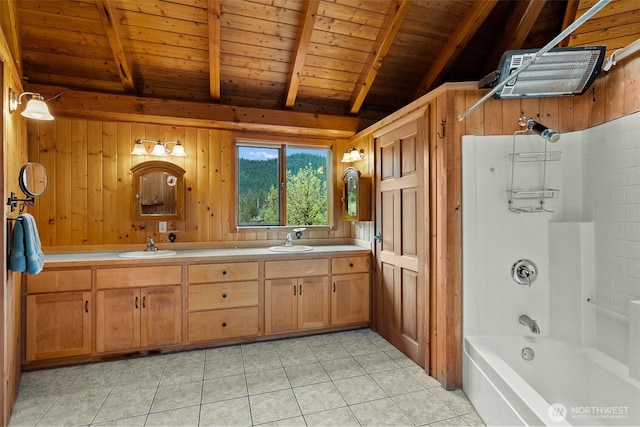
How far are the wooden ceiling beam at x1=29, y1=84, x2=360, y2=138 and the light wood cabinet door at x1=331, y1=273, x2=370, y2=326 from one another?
5.80 ft

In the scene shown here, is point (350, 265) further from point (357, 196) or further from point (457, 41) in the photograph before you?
point (457, 41)

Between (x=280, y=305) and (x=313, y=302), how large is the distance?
35cm

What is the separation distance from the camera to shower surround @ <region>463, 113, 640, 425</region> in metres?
1.92

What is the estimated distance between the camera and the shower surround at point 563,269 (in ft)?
6.28

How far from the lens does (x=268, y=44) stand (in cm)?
311

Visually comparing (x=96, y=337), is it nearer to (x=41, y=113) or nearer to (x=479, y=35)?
(x=41, y=113)

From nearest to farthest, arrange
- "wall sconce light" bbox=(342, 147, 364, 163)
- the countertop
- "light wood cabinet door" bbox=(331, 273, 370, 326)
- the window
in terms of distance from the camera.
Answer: the countertop, "light wood cabinet door" bbox=(331, 273, 370, 326), "wall sconce light" bbox=(342, 147, 364, 163), the window

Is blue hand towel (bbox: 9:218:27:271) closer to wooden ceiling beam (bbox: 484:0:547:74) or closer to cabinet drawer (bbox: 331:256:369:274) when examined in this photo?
cabinet drawer (bbox: 331:256:369:274)

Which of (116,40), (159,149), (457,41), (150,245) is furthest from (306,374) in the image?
(457,41)

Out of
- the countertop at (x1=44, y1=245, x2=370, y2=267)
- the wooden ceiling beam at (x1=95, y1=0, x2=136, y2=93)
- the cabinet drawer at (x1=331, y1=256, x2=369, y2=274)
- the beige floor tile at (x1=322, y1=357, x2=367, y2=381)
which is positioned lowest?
the beige floor tile at (x1=322, y1=357, x2=367, y2=381)

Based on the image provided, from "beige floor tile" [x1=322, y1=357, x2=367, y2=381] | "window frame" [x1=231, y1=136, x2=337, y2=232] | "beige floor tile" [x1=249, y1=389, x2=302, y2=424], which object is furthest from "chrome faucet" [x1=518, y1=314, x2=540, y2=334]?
"window frame" [x1=231, y1=136, x2=337, y2=232]

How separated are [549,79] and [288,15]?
7.27 ft

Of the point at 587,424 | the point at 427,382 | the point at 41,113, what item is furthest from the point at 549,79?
the point at 41,113
